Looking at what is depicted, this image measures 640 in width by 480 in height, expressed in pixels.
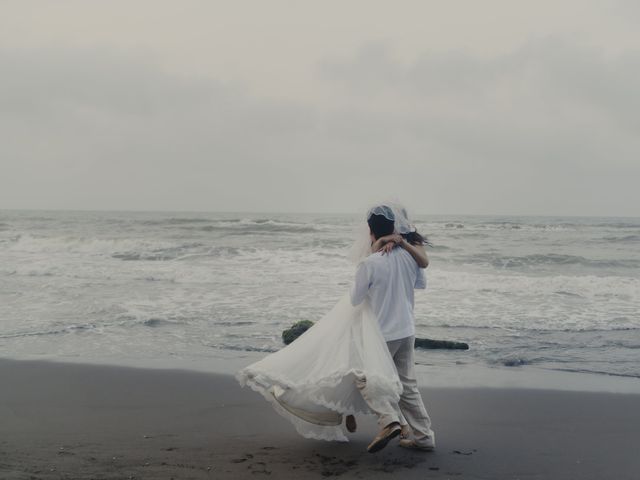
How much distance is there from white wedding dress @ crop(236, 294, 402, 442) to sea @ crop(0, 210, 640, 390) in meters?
0.85

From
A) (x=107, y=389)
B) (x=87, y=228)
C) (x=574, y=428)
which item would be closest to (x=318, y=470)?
(x=574, y=428)

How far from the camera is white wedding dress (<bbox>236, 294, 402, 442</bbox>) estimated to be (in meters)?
4.43

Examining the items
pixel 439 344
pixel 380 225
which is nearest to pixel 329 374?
pixel 380 225

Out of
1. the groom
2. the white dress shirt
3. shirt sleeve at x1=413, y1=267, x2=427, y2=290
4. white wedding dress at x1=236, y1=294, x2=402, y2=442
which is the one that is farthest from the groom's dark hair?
white wedding dress at x1=236, y1=294, x2=402, y2=442

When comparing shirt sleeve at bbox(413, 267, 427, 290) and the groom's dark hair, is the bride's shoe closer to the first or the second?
shirt sleeve at bbox(413, 267, 427, 290)

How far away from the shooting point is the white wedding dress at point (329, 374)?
174 inches

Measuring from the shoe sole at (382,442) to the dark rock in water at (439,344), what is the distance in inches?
189

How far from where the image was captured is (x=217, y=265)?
21.3 m

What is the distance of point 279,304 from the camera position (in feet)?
43.3

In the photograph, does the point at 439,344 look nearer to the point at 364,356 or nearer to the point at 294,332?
the point at 294,332

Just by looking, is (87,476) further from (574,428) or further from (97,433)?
(574,428)

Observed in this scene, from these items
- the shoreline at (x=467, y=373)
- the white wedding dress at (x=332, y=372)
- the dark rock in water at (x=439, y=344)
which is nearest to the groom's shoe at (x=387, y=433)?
the white wedding dress at (x=332, y=372)

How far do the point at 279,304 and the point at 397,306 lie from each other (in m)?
8.68

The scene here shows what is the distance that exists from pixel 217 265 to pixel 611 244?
20.9 meters
